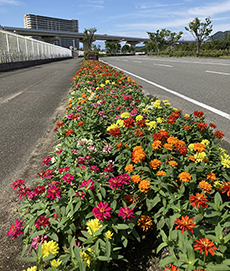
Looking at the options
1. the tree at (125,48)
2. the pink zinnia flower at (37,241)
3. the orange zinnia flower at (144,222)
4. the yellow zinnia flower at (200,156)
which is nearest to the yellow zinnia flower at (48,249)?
the pink zinnia flower at (37,241)

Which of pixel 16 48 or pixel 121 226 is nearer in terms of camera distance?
pixel 121 226

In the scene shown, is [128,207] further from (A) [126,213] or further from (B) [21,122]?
(B) [21,122]

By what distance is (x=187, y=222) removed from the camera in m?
1.26

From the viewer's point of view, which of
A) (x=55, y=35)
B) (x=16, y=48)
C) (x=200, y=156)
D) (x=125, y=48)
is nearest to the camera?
(x=200, y=156)

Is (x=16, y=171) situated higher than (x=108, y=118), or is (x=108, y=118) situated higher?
(x=108, y=118)

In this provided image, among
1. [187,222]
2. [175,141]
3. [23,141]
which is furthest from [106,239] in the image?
[23,141]

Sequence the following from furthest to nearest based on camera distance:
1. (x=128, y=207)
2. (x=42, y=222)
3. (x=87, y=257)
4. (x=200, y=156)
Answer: (x=200, y=156) < (x=128, y=207) < (x=42, y=222) < (x=87, y=257)

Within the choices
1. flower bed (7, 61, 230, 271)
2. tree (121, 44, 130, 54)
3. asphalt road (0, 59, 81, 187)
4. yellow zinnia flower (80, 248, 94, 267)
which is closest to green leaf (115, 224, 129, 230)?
flower bed (7, 61, 230, 271)

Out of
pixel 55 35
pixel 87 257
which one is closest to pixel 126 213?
pixel 87 257

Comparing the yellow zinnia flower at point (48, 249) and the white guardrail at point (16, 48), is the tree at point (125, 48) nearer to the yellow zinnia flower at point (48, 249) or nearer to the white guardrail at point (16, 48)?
the white guardrail at point (16, 48)

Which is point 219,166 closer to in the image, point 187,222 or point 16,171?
point 187,222

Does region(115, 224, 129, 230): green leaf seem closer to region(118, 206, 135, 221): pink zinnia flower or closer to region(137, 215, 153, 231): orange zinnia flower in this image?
region(118, 206, 135, 221): pink zinnia flower

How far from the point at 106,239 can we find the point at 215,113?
361cm

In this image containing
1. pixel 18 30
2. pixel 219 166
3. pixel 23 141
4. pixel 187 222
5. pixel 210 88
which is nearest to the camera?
pixel 187 222
